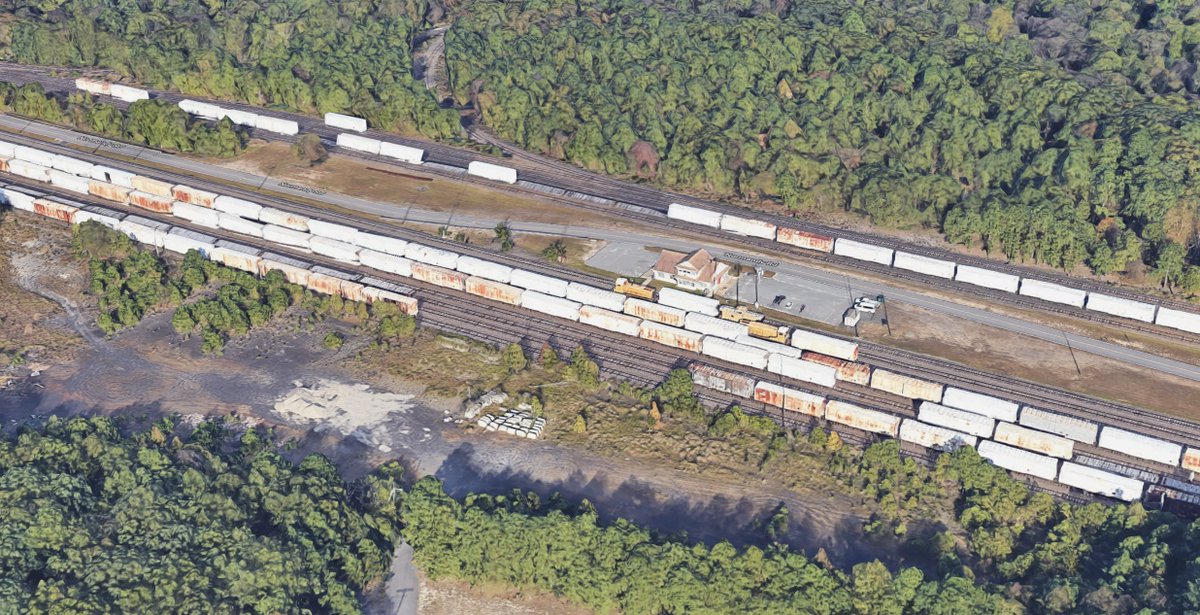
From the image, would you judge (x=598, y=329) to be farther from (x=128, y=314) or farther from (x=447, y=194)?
(x=128, y=314)

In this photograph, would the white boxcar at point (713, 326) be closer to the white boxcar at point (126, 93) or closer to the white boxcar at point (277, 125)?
the white boxcar at point (277, 125)

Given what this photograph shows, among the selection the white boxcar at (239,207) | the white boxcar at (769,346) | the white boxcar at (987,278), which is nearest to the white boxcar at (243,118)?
the white boxcar at (239,207)

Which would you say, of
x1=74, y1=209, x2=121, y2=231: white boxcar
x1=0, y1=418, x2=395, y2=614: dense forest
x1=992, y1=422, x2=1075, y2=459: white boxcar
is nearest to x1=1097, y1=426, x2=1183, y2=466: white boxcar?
x1=992, y1=422, x2=1075, y2=459: white boxcar

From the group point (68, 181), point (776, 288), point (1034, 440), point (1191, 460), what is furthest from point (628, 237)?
point (68, 181)

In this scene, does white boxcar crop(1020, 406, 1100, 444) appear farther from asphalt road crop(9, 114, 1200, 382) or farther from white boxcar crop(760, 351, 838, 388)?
asphalt road crop(9, 114, 1200, 382)

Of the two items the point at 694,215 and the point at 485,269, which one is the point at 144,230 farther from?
the point at 694,215
